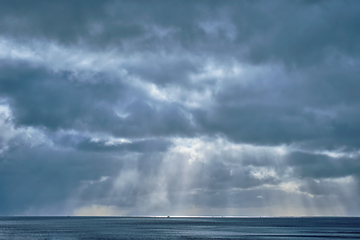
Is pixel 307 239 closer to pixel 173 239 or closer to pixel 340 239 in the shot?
pixel 340 239

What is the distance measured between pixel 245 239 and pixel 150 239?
1507 inches

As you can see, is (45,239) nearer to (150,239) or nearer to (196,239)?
(150,239)

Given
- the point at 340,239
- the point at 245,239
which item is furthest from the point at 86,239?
the point at 340,239

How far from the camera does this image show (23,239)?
131250 millimetres

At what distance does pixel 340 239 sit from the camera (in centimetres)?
13400

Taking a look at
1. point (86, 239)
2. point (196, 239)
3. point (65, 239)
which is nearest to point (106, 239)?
point (86, 239)

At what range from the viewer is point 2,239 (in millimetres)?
132375

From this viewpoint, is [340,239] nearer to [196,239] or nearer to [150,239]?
[196,239]

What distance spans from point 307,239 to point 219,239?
3519 centimetres

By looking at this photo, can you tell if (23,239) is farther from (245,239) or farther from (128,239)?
(245,239)

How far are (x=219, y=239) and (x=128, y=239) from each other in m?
36.7

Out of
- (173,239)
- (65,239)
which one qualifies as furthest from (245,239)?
(65,239)

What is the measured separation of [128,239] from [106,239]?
28.4ft

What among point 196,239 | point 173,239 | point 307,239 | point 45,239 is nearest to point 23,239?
point 45,239
